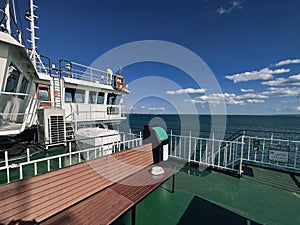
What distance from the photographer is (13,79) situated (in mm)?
4340

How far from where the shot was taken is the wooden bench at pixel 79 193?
1580mm

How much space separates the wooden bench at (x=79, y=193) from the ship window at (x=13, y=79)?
3.80 meters

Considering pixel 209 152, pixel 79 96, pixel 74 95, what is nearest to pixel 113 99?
pixel 79 96

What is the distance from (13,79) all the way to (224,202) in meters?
6.30

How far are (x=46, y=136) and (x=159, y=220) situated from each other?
175 inches

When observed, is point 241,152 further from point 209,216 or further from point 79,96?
point 79,96

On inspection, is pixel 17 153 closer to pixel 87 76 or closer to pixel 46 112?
pixel 46 112

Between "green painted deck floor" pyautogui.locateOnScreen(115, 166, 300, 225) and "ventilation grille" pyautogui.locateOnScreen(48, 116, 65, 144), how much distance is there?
12.9ft

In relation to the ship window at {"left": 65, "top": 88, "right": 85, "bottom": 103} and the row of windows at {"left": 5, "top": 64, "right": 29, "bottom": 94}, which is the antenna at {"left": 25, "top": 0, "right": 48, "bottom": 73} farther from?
the row of windows at {"left": 5, "top": 64, "right": 29, "bottom": 94}

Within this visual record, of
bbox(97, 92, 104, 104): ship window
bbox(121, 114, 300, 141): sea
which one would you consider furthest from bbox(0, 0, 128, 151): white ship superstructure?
bbox(121, 114, 300, 141): sea

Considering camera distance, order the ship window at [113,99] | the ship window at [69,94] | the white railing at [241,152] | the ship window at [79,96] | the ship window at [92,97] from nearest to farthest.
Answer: the white railing at [241,152]
the ship window at [69,94]
the ship window at [79,96]
the ship window at [92,97]
the ship window at [113,99]

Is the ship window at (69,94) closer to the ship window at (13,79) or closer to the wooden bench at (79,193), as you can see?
the ship window at (13,79)

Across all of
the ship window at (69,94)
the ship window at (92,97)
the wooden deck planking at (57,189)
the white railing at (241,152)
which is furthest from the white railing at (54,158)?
the ship window at (92,97)

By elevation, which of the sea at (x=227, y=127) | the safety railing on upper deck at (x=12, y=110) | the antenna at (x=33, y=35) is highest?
→ the antenna at (x=33, y=35)
